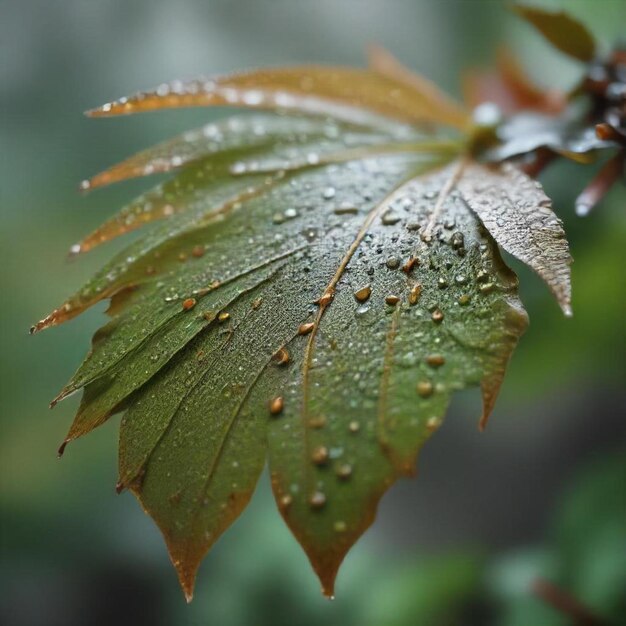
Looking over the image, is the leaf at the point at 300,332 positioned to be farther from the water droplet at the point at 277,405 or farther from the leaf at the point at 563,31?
the leaf at the point at 563,31

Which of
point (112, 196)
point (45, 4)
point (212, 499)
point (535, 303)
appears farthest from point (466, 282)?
point (45, 4)

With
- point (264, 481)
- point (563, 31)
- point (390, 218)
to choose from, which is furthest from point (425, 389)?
point (264, 481)

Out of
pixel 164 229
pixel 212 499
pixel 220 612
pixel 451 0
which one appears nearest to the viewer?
pixel 212 499

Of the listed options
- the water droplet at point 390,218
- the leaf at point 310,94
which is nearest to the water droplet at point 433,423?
the water droplet at point 390,218

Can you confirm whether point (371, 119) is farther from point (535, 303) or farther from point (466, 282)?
point (535, 303)

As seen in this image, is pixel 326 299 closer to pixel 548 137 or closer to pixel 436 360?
pixel 436 360

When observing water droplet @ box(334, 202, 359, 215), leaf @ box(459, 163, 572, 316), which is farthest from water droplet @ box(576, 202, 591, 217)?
water droplet @ box(334, 202, 359, 215)
